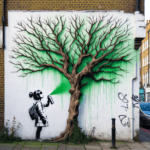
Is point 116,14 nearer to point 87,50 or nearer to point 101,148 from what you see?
point 87,50

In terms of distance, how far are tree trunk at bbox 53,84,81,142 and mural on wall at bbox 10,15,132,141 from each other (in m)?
0.45

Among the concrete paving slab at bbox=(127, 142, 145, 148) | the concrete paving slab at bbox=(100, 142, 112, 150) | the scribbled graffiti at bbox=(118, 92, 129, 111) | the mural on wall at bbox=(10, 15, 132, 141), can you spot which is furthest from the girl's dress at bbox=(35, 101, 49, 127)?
the concrete paving slab at bbox=(127, 142, 145, 148)

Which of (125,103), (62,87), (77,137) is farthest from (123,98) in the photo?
(62,87)

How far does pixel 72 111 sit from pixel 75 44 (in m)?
2.66

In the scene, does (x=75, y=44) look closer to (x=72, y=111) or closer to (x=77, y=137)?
(x=72, y=111)

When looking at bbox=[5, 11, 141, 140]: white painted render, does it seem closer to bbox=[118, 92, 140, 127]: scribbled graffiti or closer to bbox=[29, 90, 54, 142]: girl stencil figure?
bbox=[118, 92, 140, 127]: scribbled graffiti

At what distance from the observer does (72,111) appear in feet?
22.4

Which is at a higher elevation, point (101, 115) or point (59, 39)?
point (59, 39)

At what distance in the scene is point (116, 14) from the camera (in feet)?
23.3

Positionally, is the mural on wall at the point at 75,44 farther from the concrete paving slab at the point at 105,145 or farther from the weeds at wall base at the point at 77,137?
the concrete paving slab at the point at 105,145

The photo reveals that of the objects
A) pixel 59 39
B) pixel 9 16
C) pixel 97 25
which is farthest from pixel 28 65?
pixel 97 25

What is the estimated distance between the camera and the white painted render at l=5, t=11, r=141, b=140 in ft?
22.8

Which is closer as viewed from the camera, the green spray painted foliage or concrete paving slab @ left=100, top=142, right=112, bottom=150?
concrete paving slab @ left=100, top=142, right=112, bottom=150

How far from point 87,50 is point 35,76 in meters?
2.33
